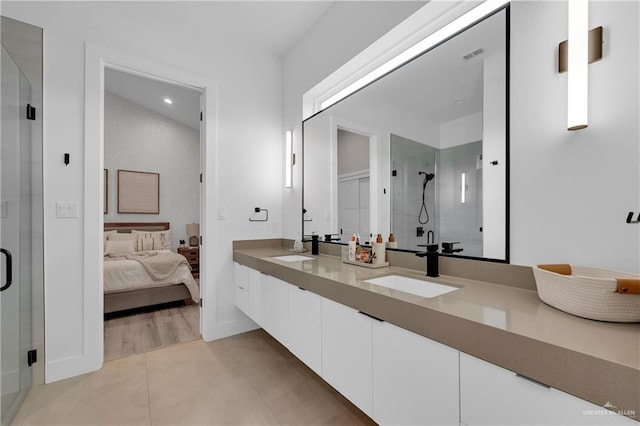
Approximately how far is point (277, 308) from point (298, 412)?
607 millimetres

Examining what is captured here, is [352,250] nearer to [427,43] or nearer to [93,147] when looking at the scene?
[427,43]

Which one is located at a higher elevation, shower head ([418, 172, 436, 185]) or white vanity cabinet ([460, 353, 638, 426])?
shower head ([418, 172, 436, 185])

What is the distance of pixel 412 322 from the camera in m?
1.02

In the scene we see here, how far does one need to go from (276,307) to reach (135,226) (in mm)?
4563

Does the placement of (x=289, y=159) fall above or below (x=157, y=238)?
above

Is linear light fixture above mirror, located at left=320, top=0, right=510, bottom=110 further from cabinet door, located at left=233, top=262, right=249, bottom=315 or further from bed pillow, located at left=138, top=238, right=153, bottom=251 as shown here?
→ bed pillow, located at left=138, top=238, right=153, bottom=251

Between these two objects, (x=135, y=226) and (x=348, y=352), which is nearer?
(x=348, y=352)

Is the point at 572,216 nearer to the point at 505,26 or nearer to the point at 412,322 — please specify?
the point at 412,322

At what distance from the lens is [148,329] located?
116 inches

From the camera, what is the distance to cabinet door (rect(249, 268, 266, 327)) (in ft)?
7.27

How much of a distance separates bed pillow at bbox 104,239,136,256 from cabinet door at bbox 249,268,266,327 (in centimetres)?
331

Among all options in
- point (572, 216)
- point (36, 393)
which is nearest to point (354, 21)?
point (572, 216)

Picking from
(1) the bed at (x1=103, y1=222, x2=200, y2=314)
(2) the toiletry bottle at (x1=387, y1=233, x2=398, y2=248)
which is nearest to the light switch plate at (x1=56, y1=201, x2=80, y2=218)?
(1) the bed at (x1=103, y1=222, x2=200, y2=314)

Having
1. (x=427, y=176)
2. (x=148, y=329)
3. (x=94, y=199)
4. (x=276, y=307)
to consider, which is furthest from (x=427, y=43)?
(x=148, y=329)
